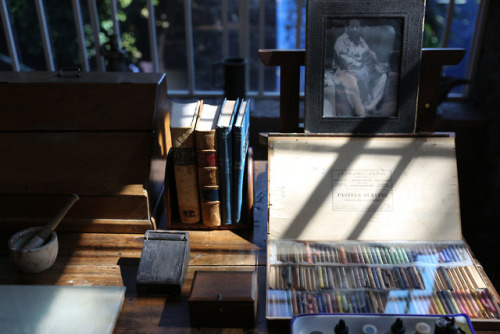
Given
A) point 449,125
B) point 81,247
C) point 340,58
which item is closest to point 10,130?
point 81,247

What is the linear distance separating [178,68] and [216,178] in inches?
195

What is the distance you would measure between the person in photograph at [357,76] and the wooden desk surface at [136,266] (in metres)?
0.47

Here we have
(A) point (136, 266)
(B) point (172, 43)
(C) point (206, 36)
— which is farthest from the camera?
(B) point (172, 43)

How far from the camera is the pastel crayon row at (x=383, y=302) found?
3.71ft

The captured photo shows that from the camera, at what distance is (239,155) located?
1.40 m

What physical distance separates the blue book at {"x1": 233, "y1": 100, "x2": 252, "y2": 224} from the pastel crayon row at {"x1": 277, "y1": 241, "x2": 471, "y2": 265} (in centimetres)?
19

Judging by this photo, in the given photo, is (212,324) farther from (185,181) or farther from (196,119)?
(196,119)

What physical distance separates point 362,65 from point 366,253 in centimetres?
55

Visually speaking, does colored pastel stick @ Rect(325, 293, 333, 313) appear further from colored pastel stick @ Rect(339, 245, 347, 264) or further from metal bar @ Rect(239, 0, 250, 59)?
metal bar @ Rect(239, 0, 250, 59)

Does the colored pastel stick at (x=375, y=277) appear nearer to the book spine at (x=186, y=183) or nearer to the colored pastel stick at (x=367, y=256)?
the colored pastel stick at (x=367, y=256)

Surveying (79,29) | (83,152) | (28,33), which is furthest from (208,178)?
(28,33)

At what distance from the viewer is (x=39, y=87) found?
154cm

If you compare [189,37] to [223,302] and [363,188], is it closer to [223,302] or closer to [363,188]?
[363,188]

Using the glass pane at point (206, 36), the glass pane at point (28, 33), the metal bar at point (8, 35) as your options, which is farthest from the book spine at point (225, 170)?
the glass pane at point (206, 36)
